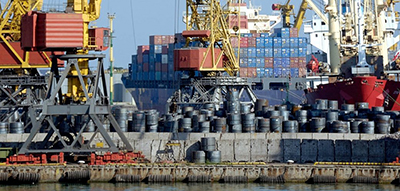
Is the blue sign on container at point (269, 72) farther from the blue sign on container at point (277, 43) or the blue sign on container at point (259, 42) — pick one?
the blue sign on container at point (259, 42)

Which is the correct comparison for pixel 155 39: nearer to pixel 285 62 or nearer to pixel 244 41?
pixel 244 41

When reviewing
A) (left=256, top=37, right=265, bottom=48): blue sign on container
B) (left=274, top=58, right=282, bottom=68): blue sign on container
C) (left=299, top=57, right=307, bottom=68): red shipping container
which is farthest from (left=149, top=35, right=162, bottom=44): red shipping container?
(left=299, top=57, right=307, bottom=68): red shipping container

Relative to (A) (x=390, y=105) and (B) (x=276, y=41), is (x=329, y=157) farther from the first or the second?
(B) (x=276, y=41)

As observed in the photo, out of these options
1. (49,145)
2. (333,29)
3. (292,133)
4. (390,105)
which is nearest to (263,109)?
(292,133)

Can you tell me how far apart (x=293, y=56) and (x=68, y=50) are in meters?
78.5

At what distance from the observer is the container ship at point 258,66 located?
13612 centimetres

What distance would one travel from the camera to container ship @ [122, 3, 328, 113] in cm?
13612

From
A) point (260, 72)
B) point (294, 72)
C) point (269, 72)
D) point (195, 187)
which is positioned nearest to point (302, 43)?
point (294, 72)

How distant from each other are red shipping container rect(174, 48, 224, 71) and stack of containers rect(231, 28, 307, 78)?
4340cm

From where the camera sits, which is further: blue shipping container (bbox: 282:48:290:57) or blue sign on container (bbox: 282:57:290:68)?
blue sign on container (bbox: 282:57:290:68)

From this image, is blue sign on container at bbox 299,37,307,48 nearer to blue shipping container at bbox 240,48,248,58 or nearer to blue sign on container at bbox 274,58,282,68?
blue sign on container at bbox 274,58,282,68

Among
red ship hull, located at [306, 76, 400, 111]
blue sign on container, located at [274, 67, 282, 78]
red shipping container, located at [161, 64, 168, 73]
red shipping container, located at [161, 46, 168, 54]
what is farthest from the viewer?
red shipping container, located at [161, 64, 168, 73]

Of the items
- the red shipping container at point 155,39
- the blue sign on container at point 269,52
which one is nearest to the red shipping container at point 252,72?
the blue sign on container at point 269,52

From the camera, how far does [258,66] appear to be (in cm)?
13675
